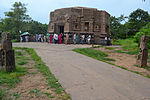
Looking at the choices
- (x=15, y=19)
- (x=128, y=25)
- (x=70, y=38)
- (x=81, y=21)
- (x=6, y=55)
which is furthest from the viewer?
(x=128, y=25)

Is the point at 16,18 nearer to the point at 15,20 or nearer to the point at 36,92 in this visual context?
the point at 15,20

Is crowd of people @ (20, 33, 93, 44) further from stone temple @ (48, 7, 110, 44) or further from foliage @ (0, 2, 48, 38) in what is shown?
foliage @ (0, 2, 48, 38)

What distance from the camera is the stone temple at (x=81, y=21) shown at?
19.0 meters

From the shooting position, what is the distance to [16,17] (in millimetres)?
32312

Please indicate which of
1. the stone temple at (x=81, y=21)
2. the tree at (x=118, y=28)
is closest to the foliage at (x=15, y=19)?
the stone temple at (x=81, y=21)

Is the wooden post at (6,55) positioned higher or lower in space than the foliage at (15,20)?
lower

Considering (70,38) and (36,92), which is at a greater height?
(70,38)

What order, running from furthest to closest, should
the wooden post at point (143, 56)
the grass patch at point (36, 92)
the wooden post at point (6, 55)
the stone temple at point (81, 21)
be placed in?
the stone temple at point (81, 21) < the wooden post at point (143, 56) < the wooden post at point (6, 55) < the grass patch at point (36, 92)

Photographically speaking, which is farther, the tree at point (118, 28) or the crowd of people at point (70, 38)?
the tree at point (118, 28)

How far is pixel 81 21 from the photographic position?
19547 millimetres

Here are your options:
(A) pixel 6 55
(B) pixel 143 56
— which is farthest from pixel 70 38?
(A) pixel 6 55

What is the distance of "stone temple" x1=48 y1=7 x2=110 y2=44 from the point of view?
748 inches

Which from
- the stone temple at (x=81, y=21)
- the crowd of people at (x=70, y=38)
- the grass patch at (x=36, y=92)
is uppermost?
the stone temple at (x=81, y=21)

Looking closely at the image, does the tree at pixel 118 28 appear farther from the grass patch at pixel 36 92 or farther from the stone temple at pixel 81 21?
the grass patch at pixel 36 92
